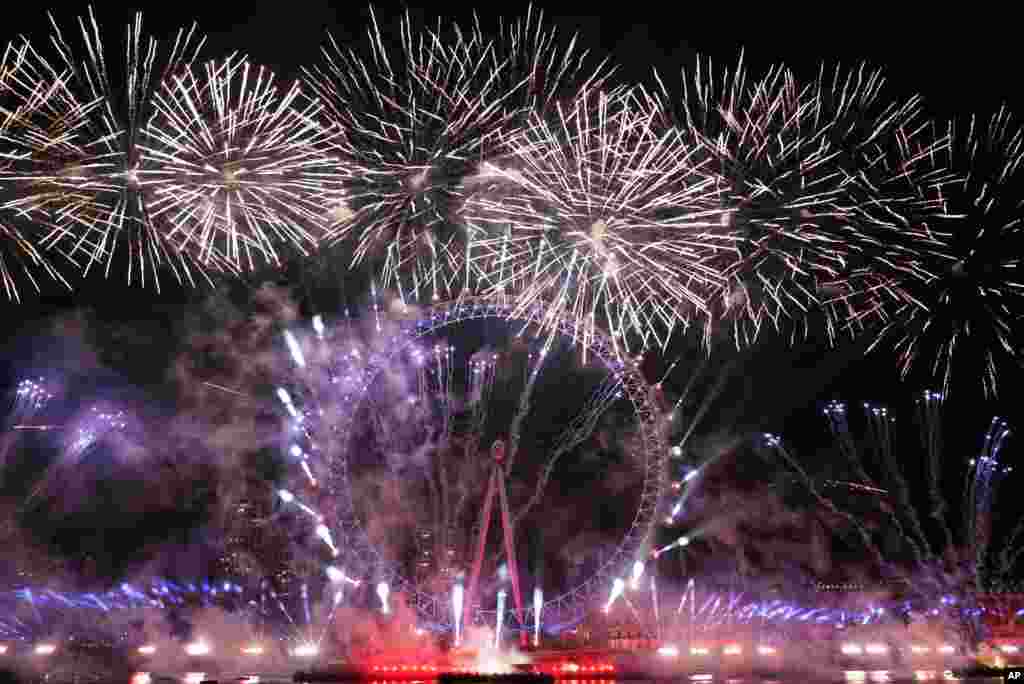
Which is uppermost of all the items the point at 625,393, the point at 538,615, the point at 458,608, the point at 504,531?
the point at 625,393

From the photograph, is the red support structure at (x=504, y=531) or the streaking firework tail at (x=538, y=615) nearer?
the red support structure at (x=504, y=531)

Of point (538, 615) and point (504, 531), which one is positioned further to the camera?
point (538, 615)

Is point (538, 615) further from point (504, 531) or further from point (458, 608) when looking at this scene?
point (504, 531)

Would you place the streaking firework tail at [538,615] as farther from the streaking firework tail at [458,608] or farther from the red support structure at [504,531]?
the streaking firework tail at [458,608]

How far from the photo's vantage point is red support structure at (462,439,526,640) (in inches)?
1468

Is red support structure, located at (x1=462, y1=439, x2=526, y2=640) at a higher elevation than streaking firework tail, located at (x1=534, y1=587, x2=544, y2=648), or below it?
higher

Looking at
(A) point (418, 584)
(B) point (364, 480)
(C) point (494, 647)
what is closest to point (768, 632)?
(C) point (494, 647)

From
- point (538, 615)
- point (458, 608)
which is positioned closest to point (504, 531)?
point (458, 608)

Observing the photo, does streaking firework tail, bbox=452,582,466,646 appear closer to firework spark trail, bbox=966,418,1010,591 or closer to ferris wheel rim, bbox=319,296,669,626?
ferris wheel rim, bbox=319,296,669,626

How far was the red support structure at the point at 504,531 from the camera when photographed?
122 ft

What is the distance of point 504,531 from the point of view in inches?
1489

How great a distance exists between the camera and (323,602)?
149ft

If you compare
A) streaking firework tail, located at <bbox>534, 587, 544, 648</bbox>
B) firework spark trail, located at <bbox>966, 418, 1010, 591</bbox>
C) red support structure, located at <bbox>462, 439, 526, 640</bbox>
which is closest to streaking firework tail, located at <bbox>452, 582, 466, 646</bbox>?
red support structure, located at <bbox>462, 439, 526, 640</bbox>

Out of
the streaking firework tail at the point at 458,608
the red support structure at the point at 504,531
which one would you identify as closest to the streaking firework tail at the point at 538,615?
the red support structure at the point at 504,531
